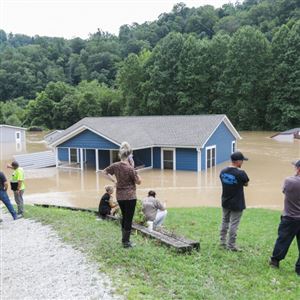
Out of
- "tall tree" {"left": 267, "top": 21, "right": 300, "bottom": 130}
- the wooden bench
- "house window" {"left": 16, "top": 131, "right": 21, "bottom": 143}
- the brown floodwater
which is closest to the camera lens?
the wooden bench

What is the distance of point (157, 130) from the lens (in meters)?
28.1

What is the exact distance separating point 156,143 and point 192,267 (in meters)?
20.5

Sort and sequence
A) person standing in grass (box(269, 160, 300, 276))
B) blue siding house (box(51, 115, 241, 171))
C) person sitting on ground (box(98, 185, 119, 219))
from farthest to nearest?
blue siding house (box(51, 115, 241, 171)), person sitting on ground (box(98, 185, 119, 219)), person standing in grass (box(269, 160, 300, 276))

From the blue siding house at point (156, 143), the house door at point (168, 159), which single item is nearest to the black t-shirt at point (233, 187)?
the blue siding house at point (156, 143)

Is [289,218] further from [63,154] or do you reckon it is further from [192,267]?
[63,154]

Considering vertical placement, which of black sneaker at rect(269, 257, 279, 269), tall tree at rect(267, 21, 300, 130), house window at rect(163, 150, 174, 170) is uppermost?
tall tree at rect(267, 21, 300, 130)

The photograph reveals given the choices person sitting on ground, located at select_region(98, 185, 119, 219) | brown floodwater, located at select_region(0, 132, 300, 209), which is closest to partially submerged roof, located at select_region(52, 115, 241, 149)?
brown floodwater, located at select_region(0, 132, 300, 209)

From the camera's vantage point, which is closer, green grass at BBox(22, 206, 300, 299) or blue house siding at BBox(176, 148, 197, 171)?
green grass at BBox(22, 206, 300, 299)

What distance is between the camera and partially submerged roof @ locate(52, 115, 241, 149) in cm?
2564

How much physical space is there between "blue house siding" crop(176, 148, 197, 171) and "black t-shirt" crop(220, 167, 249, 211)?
18.6 metres

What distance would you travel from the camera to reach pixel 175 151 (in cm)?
2595

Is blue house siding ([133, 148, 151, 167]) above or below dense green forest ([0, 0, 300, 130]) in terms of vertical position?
below

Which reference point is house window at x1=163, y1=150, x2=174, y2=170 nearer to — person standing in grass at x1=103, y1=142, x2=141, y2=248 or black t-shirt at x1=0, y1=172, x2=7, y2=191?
black t-shirt at x1=0, y1=172, x2=7, y2=191

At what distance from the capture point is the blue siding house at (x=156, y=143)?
1005 inches
